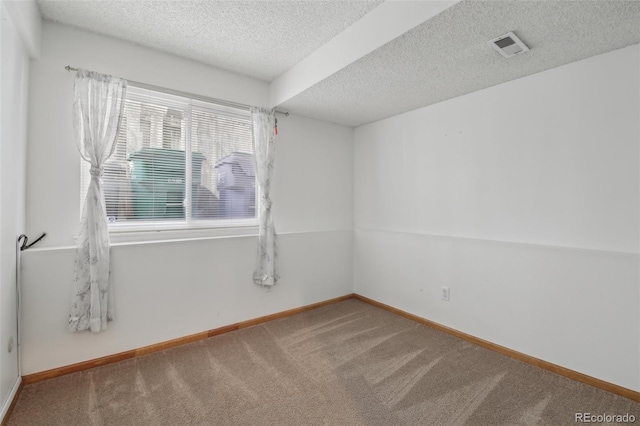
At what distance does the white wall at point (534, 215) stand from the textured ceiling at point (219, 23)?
5.03 feet

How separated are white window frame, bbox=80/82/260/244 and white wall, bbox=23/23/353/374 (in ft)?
0.25

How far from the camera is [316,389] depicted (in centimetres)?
201

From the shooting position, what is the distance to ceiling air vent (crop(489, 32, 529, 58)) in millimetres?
1882

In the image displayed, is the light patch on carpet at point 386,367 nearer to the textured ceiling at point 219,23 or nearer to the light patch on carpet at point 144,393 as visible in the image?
the light patch on carpet at point 144,393

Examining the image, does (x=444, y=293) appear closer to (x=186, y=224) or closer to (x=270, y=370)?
(x=270, y=370)

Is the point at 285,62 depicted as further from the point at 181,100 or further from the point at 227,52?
the point at 181,100

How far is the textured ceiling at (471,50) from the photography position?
5.39ft

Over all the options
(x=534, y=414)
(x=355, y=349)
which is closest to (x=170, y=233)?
(x=355, y=349)

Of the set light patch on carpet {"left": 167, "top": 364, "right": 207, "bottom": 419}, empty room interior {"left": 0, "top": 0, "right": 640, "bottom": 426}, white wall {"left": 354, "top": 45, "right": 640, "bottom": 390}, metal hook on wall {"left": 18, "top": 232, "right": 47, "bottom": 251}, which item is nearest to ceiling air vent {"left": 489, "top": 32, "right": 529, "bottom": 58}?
empty room interior {"left": 0, "top": 0, "right": 640, "bottom": 426}

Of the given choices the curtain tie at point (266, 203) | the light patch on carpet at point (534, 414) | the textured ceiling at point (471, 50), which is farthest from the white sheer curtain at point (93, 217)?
the light patch on carpet at point (534, 414)

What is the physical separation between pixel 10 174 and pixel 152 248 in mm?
1003

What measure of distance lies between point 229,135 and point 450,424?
3016 millimetres

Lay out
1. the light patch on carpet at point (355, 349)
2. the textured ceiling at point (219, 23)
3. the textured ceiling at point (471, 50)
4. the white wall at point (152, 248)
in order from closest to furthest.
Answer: the textured ceiling at point (471, 50) < the textured ceiling at point (219, 23) < the white wall at point (152, 248) < the light patch on carpet at point (355, 349)

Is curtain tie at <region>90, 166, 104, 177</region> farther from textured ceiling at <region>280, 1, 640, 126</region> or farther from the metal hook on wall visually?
textured ceiling at <region>280, 1, 640, 126</region>
